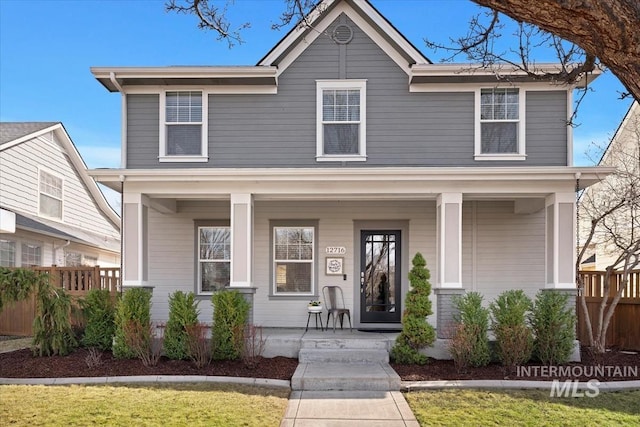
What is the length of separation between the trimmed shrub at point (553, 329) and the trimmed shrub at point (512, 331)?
0.20 m

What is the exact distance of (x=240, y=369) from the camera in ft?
28.2

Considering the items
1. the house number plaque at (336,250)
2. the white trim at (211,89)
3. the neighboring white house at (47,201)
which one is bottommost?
the house number plaque at (336,250)

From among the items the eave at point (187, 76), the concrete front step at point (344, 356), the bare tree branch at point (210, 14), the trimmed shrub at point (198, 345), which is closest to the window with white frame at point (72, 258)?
the eave at point (187, 76)

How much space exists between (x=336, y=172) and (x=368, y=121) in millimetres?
1937

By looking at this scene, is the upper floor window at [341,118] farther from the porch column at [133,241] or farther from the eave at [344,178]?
the porch column at [133,241]

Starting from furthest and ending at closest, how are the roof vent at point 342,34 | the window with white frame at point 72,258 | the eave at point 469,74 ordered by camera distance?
the window with white frame at point 72,258, the roof vent at point 342,34, the eave at point 469,74

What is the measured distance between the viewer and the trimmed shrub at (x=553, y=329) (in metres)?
8.76

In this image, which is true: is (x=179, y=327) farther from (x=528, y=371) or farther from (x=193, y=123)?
(x=528, y=371)

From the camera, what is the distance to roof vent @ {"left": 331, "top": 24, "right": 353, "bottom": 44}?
1124 centimetres

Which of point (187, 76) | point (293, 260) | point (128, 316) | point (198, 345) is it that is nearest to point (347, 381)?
point (198, 345)

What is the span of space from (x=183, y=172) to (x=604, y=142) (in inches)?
367

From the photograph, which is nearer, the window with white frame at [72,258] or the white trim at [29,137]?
the white trim at [29,137]

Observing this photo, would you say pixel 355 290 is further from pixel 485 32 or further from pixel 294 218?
pixel 485 32

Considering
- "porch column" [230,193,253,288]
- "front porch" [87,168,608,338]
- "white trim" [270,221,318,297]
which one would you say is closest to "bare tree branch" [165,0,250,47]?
"porch column" [230,193,253,288]
